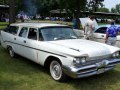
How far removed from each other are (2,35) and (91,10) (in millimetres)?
22163

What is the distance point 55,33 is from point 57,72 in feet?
4.79

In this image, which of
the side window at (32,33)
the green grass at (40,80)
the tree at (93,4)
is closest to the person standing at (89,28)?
the green grass at (40,80)

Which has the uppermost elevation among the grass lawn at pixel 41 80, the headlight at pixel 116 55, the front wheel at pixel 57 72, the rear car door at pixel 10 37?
the rear car door at pixel 10 37

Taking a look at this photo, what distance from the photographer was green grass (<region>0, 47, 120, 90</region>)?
19.7ft

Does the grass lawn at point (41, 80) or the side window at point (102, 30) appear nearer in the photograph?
the grass lawn at point (41, 80)

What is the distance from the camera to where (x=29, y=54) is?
7.48m

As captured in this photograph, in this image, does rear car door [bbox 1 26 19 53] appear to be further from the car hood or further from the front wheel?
the front wheel

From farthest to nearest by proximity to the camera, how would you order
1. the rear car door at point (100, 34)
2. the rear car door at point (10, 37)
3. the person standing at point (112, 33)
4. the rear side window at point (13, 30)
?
the rear car door at point (100, 34) < the person standing at point (112, 33) < the rear side window at point (13, 30) < the rear car door at point (10, 37)

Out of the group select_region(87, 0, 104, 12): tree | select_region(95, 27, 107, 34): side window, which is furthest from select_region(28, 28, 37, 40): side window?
select_region(87, 0, 104, 12): tree

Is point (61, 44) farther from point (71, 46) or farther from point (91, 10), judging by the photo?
point (91, 10)

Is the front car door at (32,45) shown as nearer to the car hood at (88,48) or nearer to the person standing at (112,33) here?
the car hood at (88,48)

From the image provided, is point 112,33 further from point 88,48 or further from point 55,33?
point 88,48

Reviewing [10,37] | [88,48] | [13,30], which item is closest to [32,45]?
[88,48]

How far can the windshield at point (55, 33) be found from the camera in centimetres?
716
